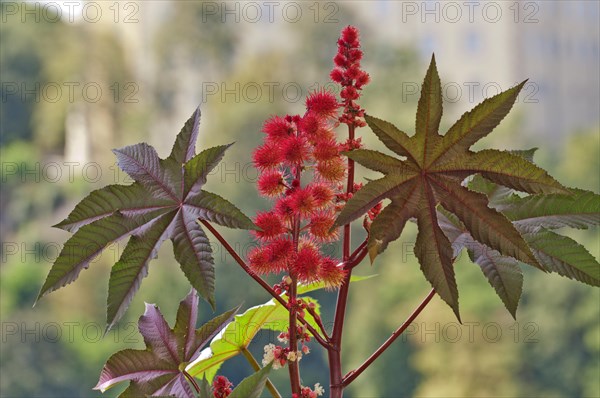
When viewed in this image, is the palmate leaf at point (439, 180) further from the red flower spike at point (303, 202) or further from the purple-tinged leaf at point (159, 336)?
the purple-tinged leaf at point (159, 336)

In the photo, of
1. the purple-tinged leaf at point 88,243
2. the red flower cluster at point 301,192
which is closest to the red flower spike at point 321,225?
the red flower cluster at point 301,192

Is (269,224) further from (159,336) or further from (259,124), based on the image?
(259,124)

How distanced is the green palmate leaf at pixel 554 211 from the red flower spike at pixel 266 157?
18 centimetres

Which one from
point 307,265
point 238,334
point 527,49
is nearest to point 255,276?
point 307,265

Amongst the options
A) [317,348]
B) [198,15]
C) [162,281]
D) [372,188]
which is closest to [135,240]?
[372,188]

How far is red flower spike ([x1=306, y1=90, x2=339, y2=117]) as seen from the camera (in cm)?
65

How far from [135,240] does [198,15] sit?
735 inches

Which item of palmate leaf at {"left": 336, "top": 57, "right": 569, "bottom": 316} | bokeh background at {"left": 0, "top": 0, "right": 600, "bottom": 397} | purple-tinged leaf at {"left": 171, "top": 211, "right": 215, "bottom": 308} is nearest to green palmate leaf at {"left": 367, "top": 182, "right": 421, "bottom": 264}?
palmate leaf at {"left": 336, "top": 57, "right": 569, "bottom": 316}

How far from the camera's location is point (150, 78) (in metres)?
17.6

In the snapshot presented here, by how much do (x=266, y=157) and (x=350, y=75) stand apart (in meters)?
0.08

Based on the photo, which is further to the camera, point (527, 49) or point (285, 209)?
point (527, 49)

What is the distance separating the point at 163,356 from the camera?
2.19 feet

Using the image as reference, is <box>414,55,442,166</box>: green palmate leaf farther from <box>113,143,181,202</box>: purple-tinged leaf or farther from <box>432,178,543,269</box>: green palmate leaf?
<box>113,143,181,202</box>: purple-tinged leaf

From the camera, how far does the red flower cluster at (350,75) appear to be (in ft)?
2.12
